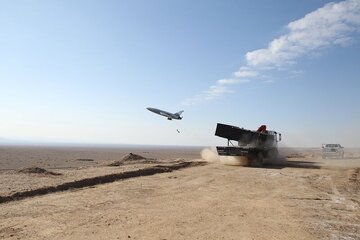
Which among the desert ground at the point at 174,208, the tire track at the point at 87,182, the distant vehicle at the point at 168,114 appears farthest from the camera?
the distant vehicle at the point at 168,114

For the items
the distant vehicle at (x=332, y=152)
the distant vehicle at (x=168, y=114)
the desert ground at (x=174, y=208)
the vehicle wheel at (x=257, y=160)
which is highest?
the distant vehicle at (x=168, y=114)

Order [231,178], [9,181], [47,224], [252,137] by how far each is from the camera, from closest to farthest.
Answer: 1. [47,224]
2. [9,181]
3. [231,178]
4. [252,137]

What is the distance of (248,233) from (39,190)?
8.10 meters

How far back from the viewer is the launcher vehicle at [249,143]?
94.2 feet

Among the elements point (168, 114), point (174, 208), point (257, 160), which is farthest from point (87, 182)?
point (168, 114)

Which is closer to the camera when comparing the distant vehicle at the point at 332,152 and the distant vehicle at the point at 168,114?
the distant vehicle at the point at 332,152

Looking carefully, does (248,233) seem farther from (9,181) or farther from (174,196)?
(9,181)

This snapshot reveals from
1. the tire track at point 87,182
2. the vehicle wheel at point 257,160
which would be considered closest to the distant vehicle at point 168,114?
the vehicle wheel at point 257,160

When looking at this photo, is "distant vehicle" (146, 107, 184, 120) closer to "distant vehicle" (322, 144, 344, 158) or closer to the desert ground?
"distant vehicle" (322, 144, 344, 158)

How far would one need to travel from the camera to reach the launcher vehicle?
28.7 m

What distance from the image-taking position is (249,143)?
3108cm

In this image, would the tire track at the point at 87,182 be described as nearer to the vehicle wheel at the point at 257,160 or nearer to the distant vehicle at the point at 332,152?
the vehicle wheel at the point at 257,160

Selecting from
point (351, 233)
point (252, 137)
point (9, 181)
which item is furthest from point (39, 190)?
Result: point (252, 137)

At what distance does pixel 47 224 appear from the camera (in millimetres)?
9500
